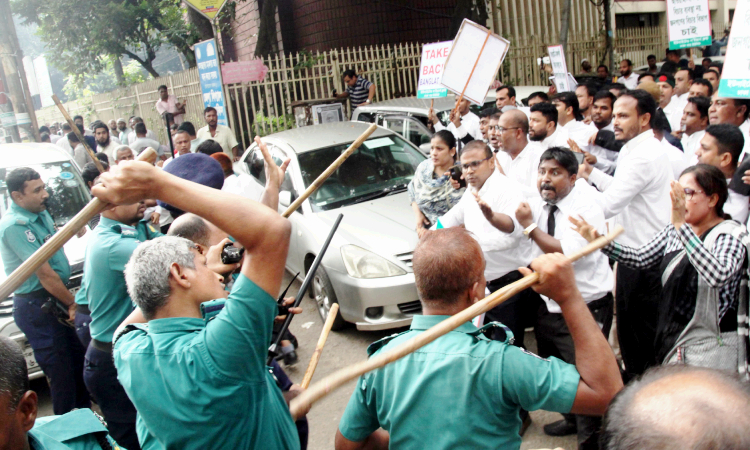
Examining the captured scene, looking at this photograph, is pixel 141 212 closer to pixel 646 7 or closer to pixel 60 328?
pixel 60 328

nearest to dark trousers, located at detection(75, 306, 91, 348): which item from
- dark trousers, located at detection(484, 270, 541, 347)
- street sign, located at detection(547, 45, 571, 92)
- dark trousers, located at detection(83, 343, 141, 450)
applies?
dark trousers, located at detection(83, 343, 141, 450)

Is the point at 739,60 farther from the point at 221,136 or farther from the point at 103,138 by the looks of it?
the point at 103,138

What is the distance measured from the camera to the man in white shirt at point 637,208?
337 centimetres

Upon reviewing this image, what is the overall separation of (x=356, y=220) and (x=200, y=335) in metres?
3.82

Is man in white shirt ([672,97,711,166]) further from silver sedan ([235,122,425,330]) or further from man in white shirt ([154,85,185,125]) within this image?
man in white shirt ([154,85,185,125])

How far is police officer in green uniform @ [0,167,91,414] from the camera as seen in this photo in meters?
3.88

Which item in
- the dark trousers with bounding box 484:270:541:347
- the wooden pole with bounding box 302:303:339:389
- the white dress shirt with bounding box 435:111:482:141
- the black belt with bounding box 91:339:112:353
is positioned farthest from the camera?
the white dress shirt with bounding box 435:111:482:141

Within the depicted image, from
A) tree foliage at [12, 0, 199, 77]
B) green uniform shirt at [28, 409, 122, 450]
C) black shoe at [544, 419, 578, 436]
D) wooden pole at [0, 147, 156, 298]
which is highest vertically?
tree foliage at [12, 0, 199, 77]

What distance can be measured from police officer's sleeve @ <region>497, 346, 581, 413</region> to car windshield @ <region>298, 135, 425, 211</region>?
427cm

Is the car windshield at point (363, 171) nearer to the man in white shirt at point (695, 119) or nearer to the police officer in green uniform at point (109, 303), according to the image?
the man in white shirt at point (695, 119)

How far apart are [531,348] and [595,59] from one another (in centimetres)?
1582

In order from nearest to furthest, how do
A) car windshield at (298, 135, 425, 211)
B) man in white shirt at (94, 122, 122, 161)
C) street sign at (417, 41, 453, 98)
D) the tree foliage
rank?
car windshield at (298, 135, 425, 211)
street sign at (417, 41, 453, 98)
man in white shirt at (94, 122, 122, 161)
the tree foliage

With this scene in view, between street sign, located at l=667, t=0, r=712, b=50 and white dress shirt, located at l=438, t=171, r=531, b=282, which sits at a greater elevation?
street sign, located at l=667, t=0, r=712, b=50

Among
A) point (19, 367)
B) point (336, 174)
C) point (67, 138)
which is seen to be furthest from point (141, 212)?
point (67, 138)
